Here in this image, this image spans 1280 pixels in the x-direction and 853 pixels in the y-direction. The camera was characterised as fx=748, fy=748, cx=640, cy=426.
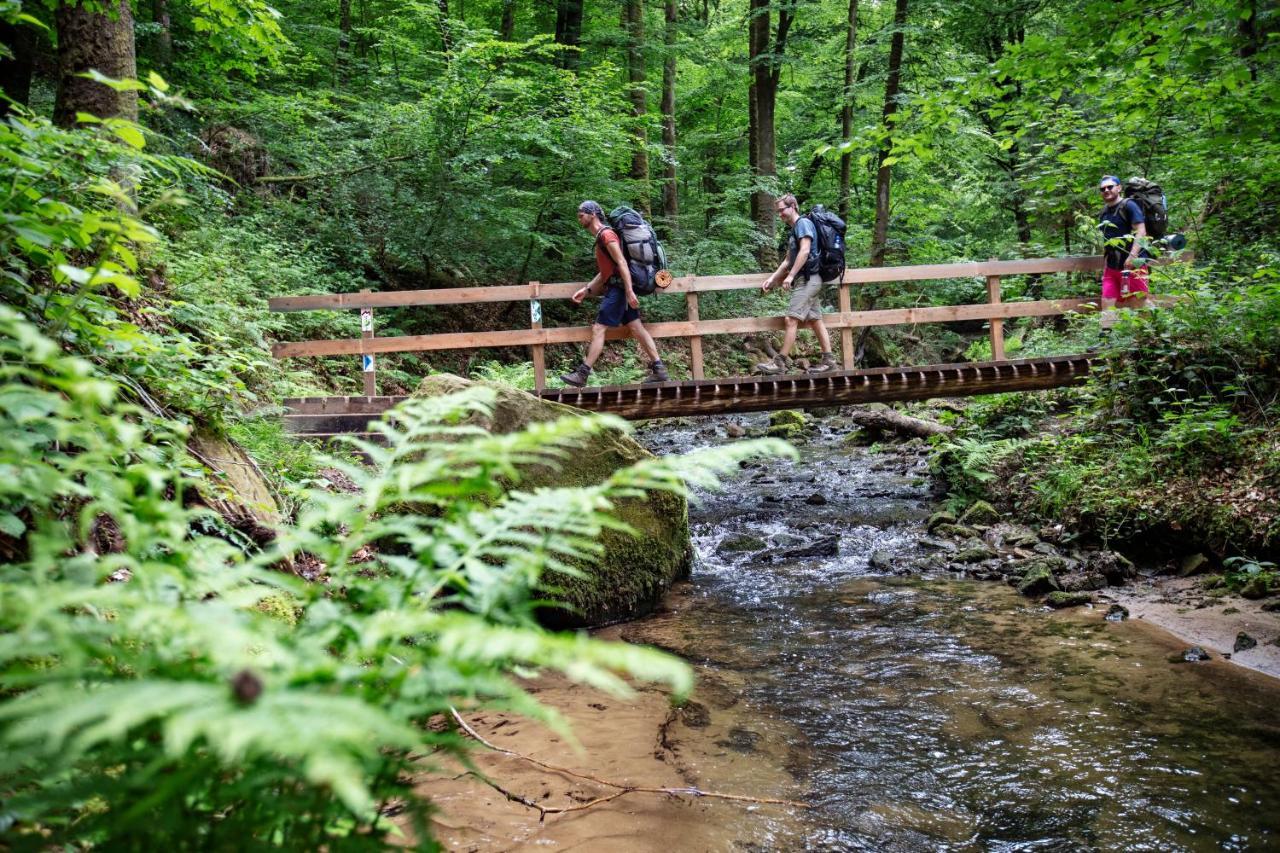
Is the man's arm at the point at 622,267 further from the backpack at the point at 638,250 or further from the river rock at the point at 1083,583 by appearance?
the river rock at the point at 1083,583

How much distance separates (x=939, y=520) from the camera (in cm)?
840

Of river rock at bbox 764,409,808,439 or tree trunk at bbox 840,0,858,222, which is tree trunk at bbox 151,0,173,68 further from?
tree trunk at bbox 840,0,858,222

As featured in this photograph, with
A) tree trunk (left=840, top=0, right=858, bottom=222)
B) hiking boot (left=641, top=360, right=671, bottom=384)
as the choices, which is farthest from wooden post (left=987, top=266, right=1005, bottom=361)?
tree trunk (left=840, top=0, right=858, bottom=222)

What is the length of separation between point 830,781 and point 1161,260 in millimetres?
7823

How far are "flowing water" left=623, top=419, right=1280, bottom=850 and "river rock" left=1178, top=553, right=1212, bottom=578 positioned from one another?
1143 millimetres

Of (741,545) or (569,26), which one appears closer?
(741,545)

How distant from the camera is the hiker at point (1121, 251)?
27.6 ft

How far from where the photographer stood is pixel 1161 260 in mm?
8445

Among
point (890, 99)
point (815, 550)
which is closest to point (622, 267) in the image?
point (815, 550)

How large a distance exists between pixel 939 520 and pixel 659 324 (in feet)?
12.8

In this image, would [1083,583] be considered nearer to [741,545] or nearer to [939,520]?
[939,520]

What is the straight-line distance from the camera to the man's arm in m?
8.06

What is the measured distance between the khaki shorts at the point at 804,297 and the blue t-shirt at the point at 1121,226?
3457 millimetres

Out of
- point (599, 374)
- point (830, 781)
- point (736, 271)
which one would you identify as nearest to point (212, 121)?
point (599, 374)
